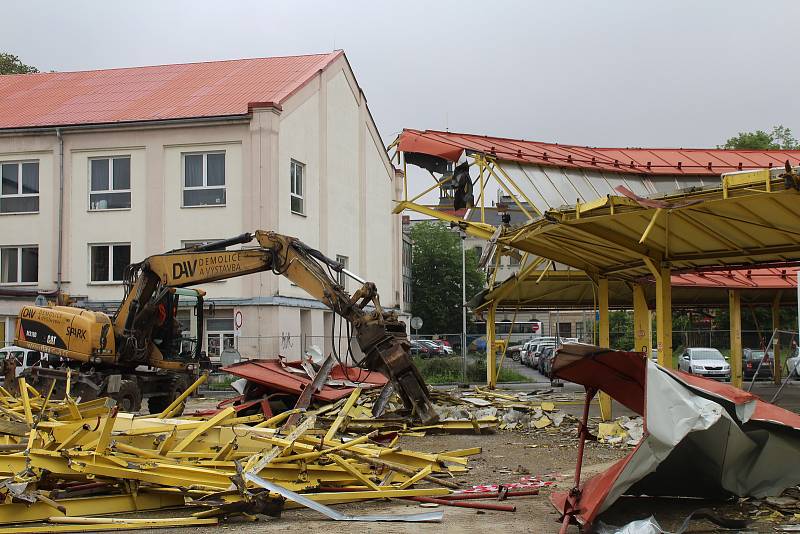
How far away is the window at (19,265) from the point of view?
3538 cm

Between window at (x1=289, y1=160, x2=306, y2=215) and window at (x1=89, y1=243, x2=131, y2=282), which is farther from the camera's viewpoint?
window at (x1=289, y1=160, x2=306, y2=215)

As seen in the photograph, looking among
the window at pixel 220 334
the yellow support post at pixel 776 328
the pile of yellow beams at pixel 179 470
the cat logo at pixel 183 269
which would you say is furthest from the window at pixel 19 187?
the yellow support post at pixel 776 328

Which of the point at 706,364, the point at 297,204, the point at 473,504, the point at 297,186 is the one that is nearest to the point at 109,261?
the point at 297,204

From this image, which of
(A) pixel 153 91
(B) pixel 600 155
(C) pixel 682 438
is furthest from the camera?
(A) pixel 153 91

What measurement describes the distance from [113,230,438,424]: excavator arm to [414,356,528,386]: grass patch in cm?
1666

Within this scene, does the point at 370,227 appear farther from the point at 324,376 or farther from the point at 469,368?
the point at 324,376

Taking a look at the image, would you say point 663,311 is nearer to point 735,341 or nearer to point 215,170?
point 735,341

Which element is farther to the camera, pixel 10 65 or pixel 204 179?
pixel 10 65

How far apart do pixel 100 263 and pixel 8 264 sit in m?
3.90

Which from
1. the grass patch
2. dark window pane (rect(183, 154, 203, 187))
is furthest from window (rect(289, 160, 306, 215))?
the grass patch

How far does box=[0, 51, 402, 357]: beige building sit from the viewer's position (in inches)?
1284

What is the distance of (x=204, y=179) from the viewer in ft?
110

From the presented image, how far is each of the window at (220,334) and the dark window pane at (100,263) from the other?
4.56 m

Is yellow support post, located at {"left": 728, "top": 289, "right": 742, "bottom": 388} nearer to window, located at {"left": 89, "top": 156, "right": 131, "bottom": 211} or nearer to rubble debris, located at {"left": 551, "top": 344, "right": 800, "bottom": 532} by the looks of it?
rubble debris, located at {"left": 551, "top": 344, "right": 800, "bottom": 532}
